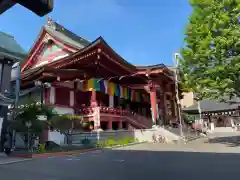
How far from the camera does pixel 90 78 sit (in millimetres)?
19234

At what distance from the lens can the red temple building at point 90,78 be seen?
56.9 feet

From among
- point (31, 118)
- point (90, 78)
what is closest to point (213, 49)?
point (90, 78)

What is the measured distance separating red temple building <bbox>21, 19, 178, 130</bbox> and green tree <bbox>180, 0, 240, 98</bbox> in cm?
612

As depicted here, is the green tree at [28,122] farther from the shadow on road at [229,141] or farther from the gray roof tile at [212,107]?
the gray roof tile at [212,107]

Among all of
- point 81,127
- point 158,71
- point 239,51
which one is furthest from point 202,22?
point 81,127

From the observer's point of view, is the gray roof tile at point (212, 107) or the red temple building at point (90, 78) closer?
the red temple building at point (90, 78)

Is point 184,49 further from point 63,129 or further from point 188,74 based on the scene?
point 63,129

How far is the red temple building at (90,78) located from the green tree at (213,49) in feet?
20.1

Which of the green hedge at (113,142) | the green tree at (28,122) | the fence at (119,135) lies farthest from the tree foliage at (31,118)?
the green hedge at (113,142)

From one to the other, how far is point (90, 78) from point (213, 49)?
9.87 m

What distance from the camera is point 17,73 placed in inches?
587

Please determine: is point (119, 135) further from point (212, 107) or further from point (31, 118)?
point (212, 107)

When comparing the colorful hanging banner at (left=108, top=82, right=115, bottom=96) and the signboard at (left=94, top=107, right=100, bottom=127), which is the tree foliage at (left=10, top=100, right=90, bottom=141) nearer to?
the signboard at (left=94, top=107, right=100, bottom=127)

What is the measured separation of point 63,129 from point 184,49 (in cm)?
990
